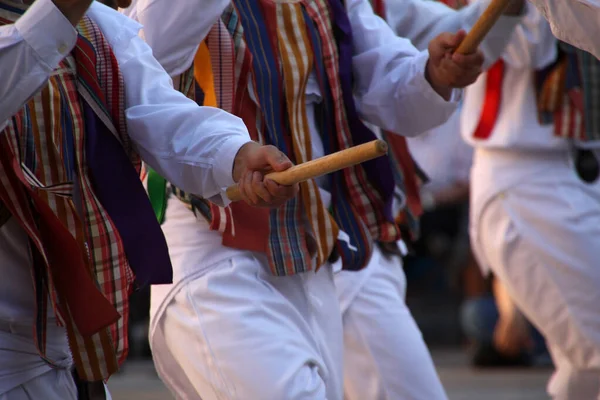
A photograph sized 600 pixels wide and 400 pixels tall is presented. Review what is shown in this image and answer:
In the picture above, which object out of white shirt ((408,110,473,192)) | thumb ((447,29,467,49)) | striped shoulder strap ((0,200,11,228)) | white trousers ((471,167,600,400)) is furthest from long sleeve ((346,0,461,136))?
white shirt ((408,110,473,192))

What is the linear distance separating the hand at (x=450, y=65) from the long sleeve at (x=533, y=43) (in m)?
1.14

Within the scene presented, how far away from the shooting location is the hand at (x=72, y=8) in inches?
90.9

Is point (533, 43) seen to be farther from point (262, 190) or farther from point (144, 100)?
point (262, 190)

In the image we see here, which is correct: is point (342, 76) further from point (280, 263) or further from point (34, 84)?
point (34, 84)

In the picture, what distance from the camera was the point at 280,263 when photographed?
122 inches

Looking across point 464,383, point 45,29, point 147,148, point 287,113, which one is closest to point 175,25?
point 287,113

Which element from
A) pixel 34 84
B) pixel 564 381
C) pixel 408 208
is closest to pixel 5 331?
pixel 34 84

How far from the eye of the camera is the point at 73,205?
2.63 meters

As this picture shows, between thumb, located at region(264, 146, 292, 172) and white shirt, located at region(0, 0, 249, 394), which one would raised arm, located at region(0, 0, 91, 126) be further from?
thumb, located at region(264, 146, 292, 172)

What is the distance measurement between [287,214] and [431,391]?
821mm

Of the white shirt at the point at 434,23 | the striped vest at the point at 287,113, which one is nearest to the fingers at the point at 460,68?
the striped vest at the point at 287,113

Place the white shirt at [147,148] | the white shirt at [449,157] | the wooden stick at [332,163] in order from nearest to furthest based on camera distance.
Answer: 1. the wooden stick at [332,163]
2. the white shirt at [147,148]
3. the white shirt at [449,157]

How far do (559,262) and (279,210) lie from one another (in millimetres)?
1652

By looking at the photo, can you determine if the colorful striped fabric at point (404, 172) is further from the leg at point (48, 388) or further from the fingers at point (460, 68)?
the leg at point (48, 388)
